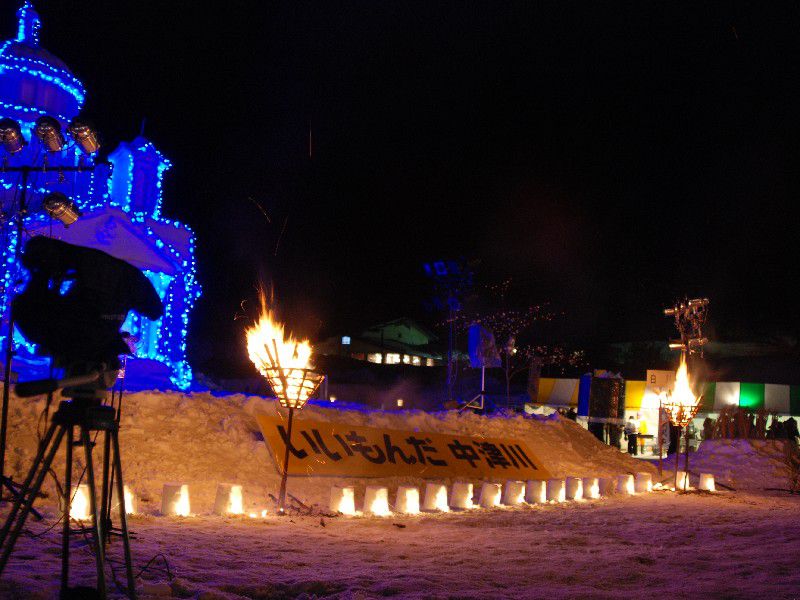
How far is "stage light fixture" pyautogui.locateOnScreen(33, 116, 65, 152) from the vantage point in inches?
366

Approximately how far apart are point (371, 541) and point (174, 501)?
2585 millimetres

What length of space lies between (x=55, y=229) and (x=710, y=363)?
30192 millimetres

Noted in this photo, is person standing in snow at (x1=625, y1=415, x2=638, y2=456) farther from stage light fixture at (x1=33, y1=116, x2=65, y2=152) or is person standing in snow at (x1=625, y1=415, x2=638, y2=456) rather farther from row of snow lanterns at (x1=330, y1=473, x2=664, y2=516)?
stage light fixture at (x1=33, y1=116, x2=65, y2=152)

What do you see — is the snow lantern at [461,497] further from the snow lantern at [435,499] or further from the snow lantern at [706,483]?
the snow lantern at [706,483]

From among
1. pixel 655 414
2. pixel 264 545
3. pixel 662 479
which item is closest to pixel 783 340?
pixel 655 414

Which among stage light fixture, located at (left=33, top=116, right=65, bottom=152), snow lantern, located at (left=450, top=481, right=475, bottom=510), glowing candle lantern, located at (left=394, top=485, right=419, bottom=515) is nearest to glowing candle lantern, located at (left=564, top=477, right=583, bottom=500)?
snow lantern, located at (left=450, top=481, right=475, bottom=510)

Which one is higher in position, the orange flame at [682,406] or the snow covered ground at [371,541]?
the orange flame at [682,406]

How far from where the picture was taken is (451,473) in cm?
1318

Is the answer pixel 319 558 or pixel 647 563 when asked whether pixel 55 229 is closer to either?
pixel 319 558

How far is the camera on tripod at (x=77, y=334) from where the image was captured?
4.16 meters

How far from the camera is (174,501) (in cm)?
871

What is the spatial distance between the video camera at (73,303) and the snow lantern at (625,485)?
1243 centimetres

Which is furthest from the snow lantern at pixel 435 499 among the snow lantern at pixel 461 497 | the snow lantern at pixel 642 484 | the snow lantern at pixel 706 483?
the snow lantern at pixel 706 483

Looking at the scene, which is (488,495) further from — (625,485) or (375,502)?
(625,485)
